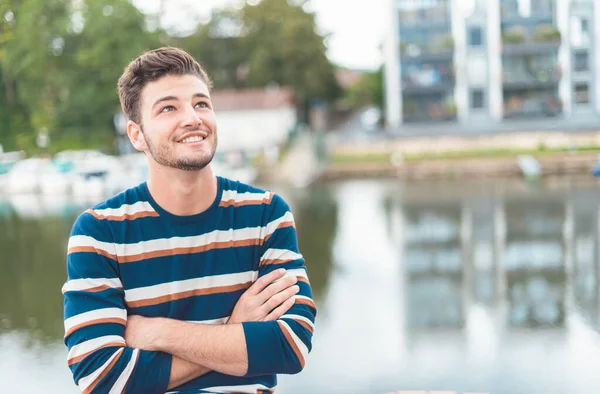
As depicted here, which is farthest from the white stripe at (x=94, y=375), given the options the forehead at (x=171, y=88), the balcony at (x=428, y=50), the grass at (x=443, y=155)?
the balcony at (x=428, y=50)

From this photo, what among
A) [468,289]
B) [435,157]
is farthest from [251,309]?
[435,157]

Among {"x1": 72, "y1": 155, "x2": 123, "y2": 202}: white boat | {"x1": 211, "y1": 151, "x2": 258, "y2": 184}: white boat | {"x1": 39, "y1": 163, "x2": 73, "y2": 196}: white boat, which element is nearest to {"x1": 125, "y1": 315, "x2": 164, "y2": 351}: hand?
{"x1": 72, "y1": 155, "x2": 123, "y2": 202}: white boat

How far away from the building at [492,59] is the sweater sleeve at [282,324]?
97.8ft

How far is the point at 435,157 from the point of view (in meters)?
26.1

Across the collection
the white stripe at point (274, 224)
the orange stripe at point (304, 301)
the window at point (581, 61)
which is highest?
the window at point (581, 61)

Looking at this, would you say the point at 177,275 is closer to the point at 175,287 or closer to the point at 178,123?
the point at 175,287

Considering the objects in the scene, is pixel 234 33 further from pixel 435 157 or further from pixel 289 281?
pixel 289 281

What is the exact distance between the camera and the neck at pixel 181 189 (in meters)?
1.97

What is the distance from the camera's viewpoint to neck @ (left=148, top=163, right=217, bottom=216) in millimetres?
1974

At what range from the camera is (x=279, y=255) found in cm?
210

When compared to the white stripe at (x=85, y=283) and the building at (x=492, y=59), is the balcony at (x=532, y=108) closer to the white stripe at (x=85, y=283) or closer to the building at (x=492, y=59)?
the building at (x=492, y=59)

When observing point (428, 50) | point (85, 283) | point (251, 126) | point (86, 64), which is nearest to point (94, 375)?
point (85, 283)

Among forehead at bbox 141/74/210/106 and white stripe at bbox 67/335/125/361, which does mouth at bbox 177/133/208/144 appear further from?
white stripe at bbox 67/335/125/361

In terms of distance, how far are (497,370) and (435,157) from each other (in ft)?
69.8
